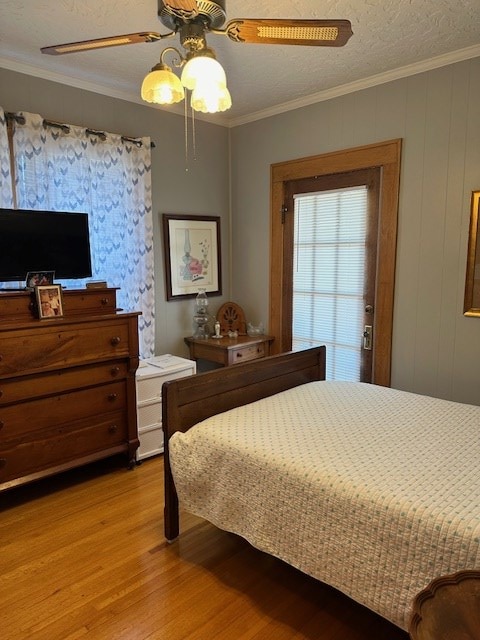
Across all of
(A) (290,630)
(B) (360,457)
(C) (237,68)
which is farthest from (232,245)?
(A) (290,630)

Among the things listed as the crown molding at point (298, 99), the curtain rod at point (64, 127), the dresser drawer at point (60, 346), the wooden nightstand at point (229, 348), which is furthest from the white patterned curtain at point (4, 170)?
the wooden nightstand at point (229, 348)

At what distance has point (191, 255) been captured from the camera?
12.8 feet

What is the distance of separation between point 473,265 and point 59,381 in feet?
8.80

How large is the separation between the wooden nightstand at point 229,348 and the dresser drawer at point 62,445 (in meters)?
1.00

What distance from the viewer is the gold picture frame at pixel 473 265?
2.77m

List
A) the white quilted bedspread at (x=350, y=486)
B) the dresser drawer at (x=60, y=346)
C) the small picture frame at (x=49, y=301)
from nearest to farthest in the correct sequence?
the white quilted bedspread at (x=350, y=486) → the dresser drawer at (x=60, y=346) → the small picture frame at (x=49, y=301)

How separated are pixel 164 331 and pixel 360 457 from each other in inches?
93.7

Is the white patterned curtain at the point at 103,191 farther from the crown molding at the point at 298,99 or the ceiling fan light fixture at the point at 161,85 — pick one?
the ceiling fan light fixture at the point at 161,85

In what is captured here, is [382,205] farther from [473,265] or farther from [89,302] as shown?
[89,302]

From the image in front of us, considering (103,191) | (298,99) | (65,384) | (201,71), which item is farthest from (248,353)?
(201,71)

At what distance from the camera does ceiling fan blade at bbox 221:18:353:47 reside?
5.20 feet

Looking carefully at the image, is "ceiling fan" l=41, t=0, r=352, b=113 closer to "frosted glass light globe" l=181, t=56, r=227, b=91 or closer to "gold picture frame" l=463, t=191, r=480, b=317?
"frosted glass light globe" l=181, t=56, r=227, b=91

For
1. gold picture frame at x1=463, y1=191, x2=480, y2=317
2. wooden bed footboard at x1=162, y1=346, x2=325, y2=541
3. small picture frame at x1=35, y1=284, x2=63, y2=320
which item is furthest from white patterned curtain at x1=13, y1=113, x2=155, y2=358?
gold picture frame at x1=463, y1=191, x2=480, y2=317

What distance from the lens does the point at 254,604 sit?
1861mm
